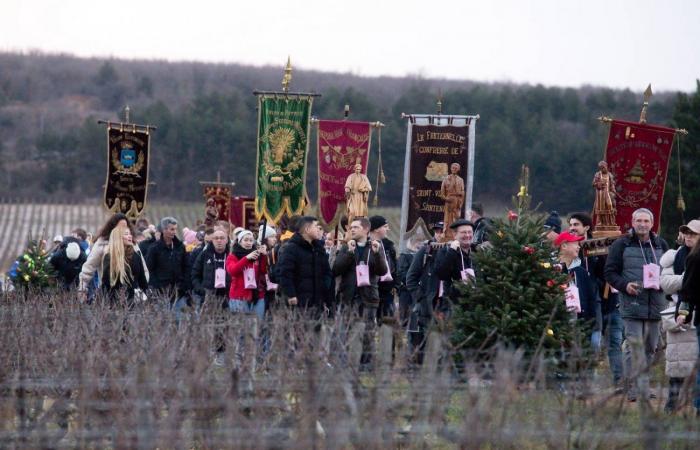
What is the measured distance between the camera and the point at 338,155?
64.6 ft

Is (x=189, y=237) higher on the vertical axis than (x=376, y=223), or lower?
lower

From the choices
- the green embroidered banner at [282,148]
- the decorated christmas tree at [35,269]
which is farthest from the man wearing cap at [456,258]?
the decorated christmas tree at [35,269]

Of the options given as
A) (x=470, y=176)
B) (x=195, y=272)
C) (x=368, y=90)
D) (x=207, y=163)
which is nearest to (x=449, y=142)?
(x=470, y=176)

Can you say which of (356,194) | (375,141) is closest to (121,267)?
(356,194)

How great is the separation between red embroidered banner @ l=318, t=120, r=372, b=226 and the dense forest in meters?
24.5

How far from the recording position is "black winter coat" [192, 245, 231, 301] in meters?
17.6

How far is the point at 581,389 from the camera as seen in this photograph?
26.1 feet

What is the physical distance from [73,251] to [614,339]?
9.90m

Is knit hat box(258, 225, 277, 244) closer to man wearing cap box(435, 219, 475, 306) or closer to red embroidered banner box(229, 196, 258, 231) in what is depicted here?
man wearing cap box(435, 219, 475, 306)

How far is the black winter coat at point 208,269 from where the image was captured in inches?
694

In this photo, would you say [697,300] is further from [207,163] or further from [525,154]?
[207,163]

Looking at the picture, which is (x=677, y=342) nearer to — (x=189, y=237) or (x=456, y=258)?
(x=456, y=258)

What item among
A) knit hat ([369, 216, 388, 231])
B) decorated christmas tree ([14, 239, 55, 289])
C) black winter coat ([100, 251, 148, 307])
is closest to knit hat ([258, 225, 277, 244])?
knit hat ([369, 216, 388, 231])

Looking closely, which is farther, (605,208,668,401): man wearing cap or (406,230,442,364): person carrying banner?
(406,230,442,364): person carrying banner
